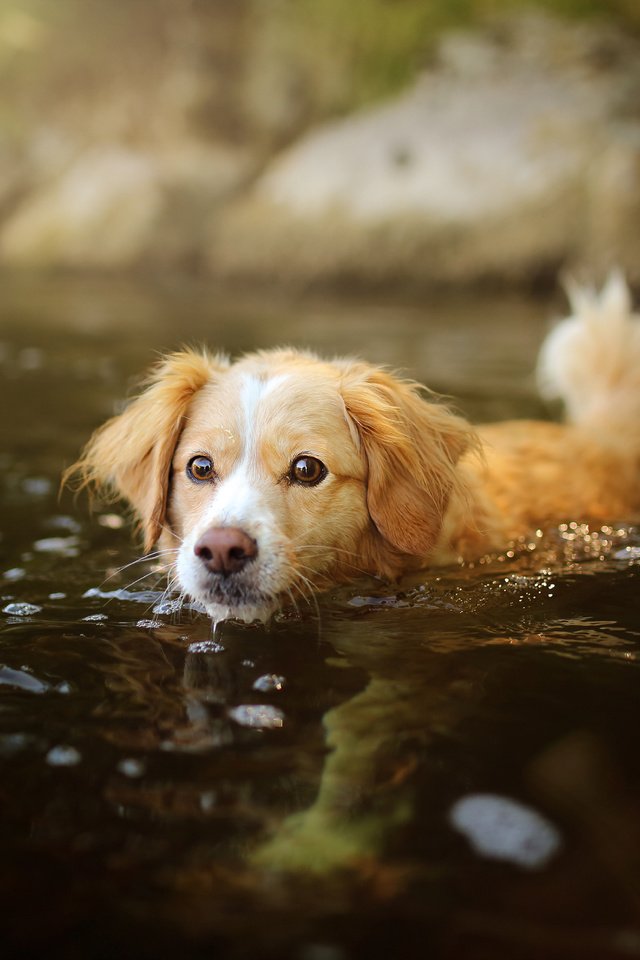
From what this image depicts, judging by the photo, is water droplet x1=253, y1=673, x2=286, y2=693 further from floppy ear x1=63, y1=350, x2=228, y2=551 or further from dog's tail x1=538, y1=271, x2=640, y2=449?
dog's tail x1=538, y1=271, x2=640, y2=449

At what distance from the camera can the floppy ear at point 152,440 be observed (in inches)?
143

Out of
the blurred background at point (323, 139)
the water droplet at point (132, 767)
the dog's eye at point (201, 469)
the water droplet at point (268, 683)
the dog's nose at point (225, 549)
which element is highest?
the blurred background at point (323, 139)

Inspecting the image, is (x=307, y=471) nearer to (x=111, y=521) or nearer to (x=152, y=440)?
(x=152, y=440)

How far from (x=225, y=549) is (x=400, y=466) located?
89 cm

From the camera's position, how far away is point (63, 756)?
2.35 metres

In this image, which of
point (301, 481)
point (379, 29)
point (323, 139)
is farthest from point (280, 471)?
point (379, 29)

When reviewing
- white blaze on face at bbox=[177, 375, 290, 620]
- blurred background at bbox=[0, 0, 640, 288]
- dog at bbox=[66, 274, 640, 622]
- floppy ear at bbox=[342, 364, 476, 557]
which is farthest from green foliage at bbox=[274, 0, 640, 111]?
white blaze on face at bbox=[177, 375, 290, 620]

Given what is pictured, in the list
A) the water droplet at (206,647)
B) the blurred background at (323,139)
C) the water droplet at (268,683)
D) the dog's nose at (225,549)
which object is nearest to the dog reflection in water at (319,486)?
the dog's nose at (225,549)

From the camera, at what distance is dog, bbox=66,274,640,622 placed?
3092mm

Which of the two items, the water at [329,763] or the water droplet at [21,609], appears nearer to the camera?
the water at [329,763]

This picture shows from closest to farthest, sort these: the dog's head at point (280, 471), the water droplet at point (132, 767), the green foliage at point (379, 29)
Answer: the water droplet at point (132, 767)
the dog's head at point (280, 471)
the green foliage at point (379, 29)

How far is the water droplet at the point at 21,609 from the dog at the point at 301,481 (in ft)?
1.63

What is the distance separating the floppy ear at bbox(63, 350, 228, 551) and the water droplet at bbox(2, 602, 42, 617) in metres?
0.49

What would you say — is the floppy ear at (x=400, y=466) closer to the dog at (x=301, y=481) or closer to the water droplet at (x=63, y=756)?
the dog at (x=301, y=481)
